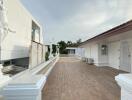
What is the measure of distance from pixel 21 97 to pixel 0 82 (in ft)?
1.38

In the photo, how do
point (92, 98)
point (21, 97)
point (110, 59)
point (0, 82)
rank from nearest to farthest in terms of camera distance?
point (21, 97)
point (0, 82)
point (92, 98)
point (110, 59)

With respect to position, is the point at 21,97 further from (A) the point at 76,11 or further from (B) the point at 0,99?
(A) the point at 76,11

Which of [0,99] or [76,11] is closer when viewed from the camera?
[0,99]

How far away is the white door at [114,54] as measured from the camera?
1205 cm

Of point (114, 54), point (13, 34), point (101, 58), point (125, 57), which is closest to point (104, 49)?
point (101, 58)

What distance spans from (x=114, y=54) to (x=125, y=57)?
210 centimetres

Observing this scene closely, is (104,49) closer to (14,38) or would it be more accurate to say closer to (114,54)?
(114,54)

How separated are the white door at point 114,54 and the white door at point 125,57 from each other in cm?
67

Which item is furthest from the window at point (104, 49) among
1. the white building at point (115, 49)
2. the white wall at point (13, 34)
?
the white wall at point (13, 34)

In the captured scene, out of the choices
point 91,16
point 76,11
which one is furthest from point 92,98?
point 91,16

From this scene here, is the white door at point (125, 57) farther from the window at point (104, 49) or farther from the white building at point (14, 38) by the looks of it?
the white building at point (14, 38)

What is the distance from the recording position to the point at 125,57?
10.7 m

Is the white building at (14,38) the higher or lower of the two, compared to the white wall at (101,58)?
higher

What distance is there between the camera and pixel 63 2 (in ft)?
35.1
